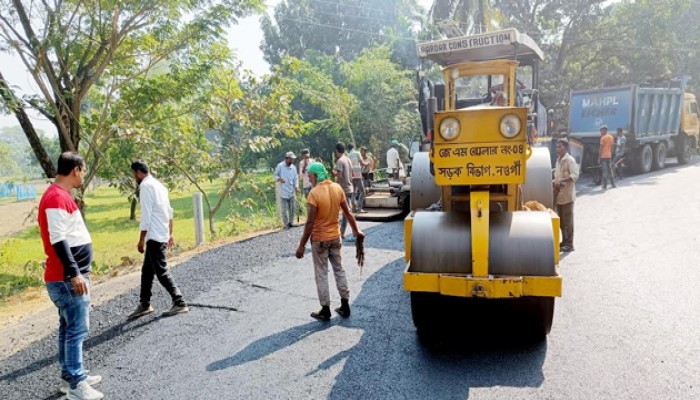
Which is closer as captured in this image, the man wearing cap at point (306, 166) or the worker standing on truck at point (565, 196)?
the worker standing on truck at point (565, 196)

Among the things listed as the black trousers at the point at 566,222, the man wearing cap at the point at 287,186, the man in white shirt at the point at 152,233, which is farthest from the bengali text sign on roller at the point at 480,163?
the man wearing cap at the point at 287,186

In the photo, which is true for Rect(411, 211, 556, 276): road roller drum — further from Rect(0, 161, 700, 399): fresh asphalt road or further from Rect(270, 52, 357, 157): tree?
Rect(270, 52, 357, 157): tree

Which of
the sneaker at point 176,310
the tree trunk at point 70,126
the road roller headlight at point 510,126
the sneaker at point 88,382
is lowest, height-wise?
the sneaker at point 88,382

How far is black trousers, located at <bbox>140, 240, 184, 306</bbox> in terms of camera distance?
17.8ft

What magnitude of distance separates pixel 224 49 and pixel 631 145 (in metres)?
12.3

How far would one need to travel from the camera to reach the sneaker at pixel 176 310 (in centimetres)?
551

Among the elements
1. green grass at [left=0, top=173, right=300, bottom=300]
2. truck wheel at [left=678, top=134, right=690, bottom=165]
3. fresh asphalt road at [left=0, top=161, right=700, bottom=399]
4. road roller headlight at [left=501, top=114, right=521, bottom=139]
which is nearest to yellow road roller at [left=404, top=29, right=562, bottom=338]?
road roller headlight at [left=501, top=114, right=521, bottom=139]

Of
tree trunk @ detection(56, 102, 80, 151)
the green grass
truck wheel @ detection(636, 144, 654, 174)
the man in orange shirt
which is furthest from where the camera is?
Answer: truck wheel @ detection(636, 144, 654, 174)

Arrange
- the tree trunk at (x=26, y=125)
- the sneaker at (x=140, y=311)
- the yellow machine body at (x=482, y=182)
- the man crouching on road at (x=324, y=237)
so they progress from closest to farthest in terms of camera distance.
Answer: the yellow machine body at (x=482, y=182)
the man crouching on road at (x=324, y=237)
the sneaker at (x=140, y=311)
the tree trunk at (x=26, y=125)

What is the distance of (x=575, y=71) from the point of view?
25.8 m

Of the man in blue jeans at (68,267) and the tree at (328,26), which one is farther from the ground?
the tree at (328,26)

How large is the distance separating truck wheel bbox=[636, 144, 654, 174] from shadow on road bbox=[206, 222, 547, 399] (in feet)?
45.4

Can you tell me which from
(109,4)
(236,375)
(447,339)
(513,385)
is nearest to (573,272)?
(447,339)

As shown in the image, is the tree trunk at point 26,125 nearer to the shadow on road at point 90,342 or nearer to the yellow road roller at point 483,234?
the shadow on road at point 90,342
